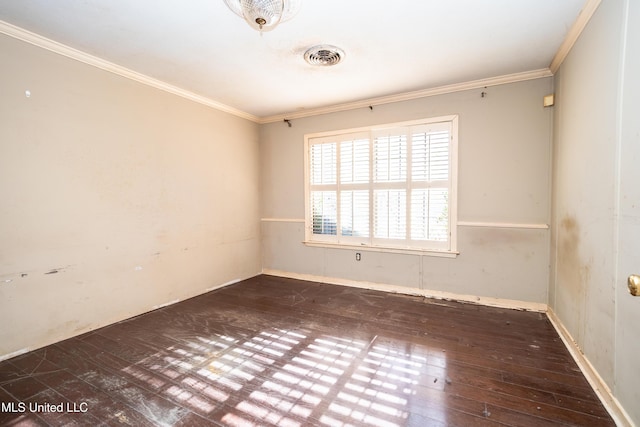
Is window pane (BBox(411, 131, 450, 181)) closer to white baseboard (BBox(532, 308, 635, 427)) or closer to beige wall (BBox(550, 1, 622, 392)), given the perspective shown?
beige wall (BBox(550, 1, 622, 392))

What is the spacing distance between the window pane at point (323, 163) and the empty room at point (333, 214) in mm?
30

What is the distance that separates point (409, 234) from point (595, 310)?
1.98 meters

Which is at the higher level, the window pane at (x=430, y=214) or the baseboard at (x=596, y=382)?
the window pane at (x=430, y=214)

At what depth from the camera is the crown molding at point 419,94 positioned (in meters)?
3.05

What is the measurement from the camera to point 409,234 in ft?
Answer: 12.2

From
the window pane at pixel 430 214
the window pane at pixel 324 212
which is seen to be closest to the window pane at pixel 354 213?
the window pane at pixel 324 212

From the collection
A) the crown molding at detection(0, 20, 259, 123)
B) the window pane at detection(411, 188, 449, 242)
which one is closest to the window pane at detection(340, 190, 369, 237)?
the window pane at detection(411, 188, 449, 242)

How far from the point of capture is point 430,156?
358cm

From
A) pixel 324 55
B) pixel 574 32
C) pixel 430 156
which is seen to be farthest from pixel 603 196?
pixel 324 55

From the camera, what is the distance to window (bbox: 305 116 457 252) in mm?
3527

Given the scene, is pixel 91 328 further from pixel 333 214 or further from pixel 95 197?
pixel 333 214

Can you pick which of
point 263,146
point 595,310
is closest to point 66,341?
point 263,146

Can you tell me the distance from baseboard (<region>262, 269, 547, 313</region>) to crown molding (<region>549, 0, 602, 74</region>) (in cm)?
247

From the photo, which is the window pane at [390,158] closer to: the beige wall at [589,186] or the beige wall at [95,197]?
the beige wall at [589,186]
